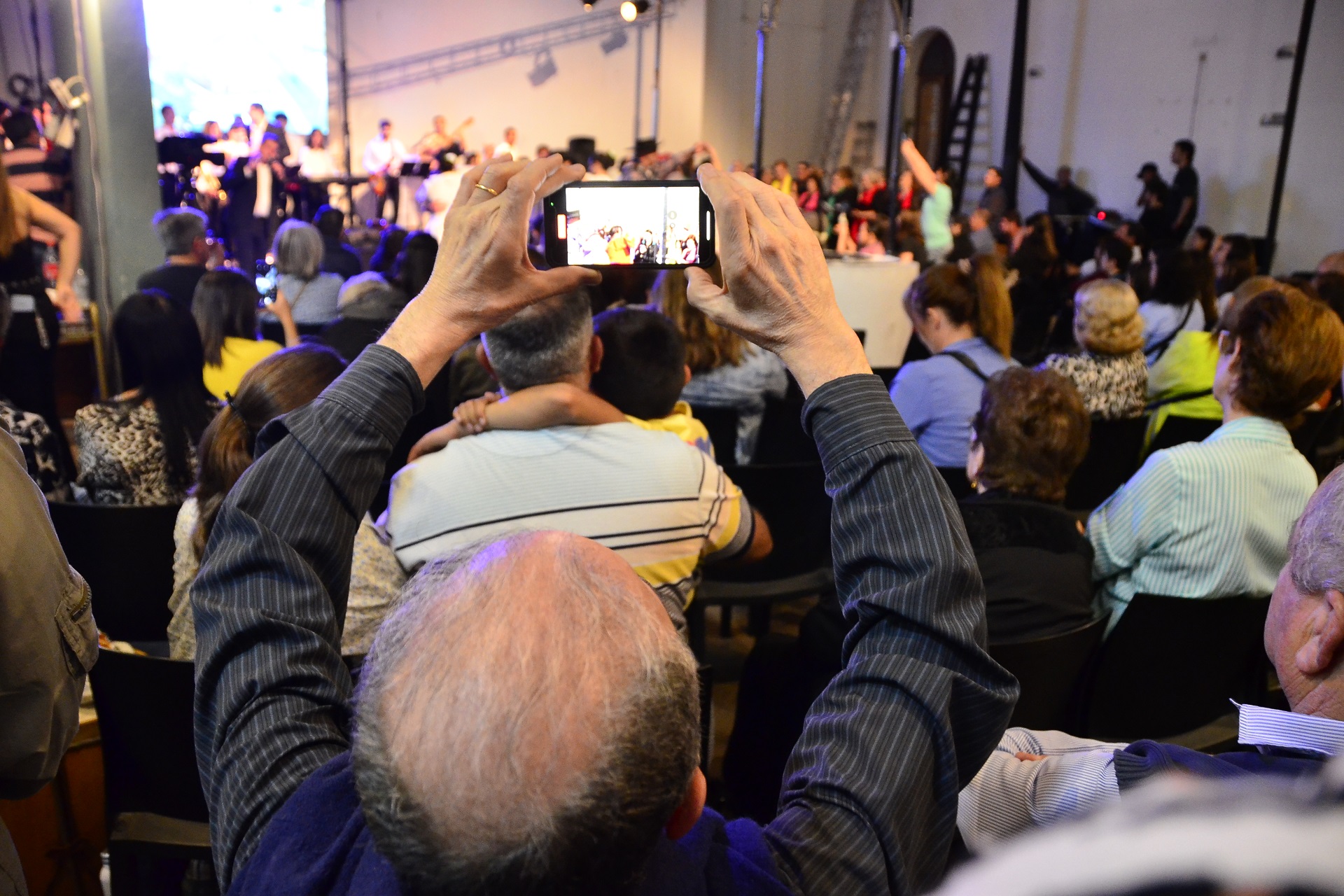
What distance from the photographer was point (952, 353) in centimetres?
289

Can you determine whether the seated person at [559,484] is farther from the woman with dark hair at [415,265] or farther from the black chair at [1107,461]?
the woman with dark hair at [415,265]

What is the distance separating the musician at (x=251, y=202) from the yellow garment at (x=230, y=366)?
6.70 meters

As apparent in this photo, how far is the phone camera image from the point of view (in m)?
1.28

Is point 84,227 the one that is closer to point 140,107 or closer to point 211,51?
point 140,107

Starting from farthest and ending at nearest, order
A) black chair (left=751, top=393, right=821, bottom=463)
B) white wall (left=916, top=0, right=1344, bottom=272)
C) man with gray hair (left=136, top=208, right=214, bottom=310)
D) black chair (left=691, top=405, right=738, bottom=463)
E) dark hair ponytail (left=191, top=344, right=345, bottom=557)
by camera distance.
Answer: white wall (left=916, top=0, right=1344, bottom=272) < man with gray hair (left=136, top=208, right=214, bottom=310) < black chair (left=751, top=393, right=821, bottom=463) < black chair (left=691, top=405, right=738, bottom=463) < dark hair ponytail (left=191, top=344, right=345, bottom=557)

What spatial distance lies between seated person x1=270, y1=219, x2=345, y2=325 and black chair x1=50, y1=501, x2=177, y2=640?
8.45 feet

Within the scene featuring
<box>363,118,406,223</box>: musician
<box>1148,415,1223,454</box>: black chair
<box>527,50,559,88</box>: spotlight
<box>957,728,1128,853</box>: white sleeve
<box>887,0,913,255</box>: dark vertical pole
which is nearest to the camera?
<box>957,728,1128,853</box>: white sleeve

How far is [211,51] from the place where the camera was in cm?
1118

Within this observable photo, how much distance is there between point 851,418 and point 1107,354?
2.72 meters

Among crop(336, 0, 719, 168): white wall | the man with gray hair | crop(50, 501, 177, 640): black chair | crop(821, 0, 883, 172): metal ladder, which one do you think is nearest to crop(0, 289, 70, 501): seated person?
crop(50, 501, 177, 640): black chair

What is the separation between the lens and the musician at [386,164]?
11.9 meters

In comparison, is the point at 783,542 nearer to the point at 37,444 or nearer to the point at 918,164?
the point at 37,444

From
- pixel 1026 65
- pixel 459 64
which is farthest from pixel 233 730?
pixel 459 64

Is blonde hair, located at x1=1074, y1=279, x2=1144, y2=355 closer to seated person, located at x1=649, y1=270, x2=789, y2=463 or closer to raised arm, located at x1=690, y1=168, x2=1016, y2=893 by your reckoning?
seated person, located at x1=649, y1=270, x2=789, y2=463
